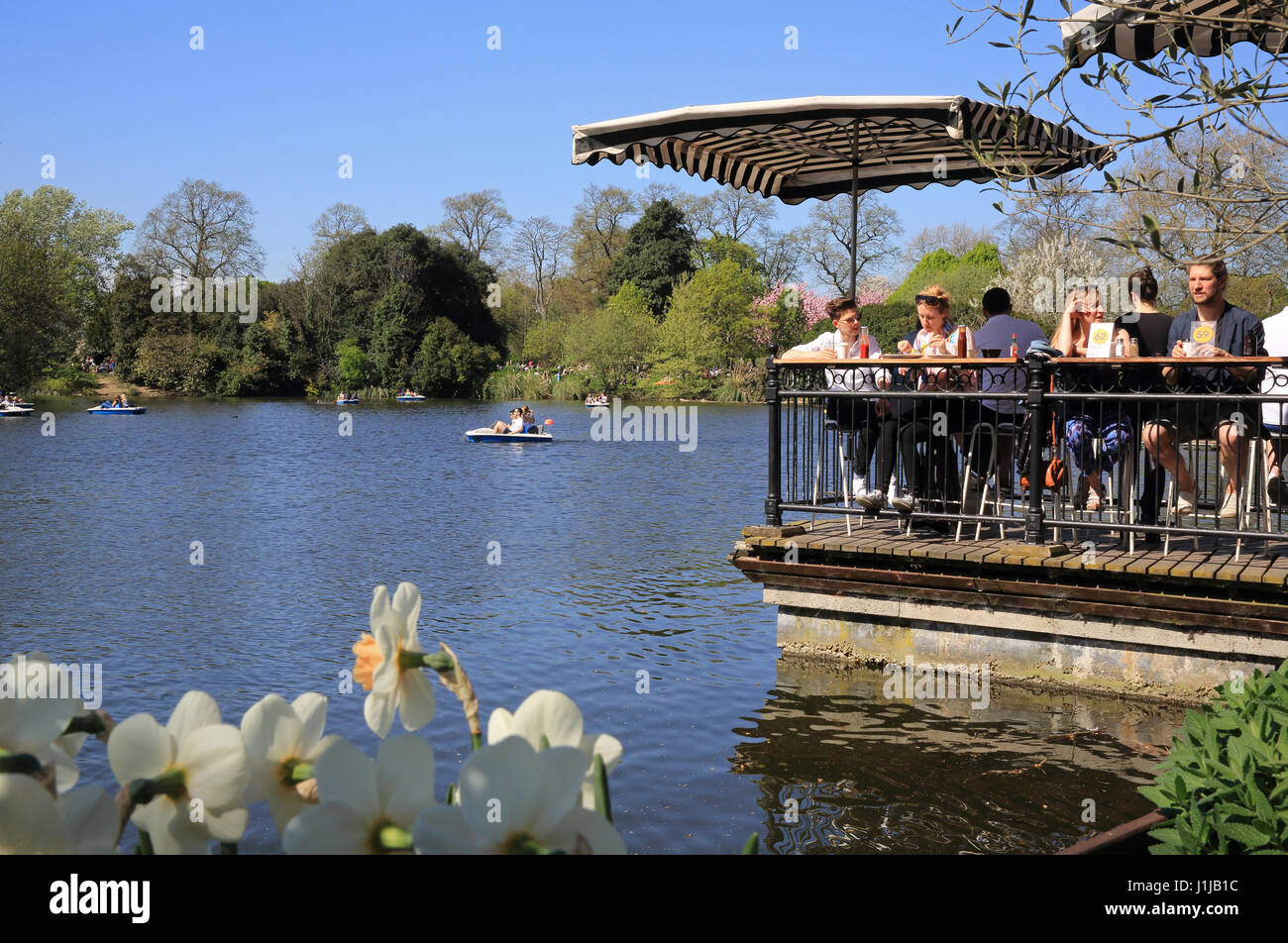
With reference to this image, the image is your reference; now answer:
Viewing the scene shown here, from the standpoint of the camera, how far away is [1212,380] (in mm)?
7277

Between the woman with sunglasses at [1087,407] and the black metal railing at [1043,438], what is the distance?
15 millimetres

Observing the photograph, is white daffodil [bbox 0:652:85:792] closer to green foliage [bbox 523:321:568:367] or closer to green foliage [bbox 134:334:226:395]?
green foliage [bbox 523:321:568:367]

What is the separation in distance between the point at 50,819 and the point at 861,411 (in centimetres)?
846

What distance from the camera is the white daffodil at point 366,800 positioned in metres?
0.83

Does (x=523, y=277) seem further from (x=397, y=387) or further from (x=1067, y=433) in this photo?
(x=1067, y=433)

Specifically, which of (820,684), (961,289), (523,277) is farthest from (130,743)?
(523,277)

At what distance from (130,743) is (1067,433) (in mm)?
7758

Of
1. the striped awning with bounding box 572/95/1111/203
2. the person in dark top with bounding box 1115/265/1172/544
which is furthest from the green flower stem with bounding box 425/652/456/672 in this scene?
the person in dark top with bounding box 1115/265/1172/544

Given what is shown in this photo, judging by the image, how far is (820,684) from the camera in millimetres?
7887

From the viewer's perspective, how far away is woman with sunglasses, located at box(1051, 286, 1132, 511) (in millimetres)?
7543
